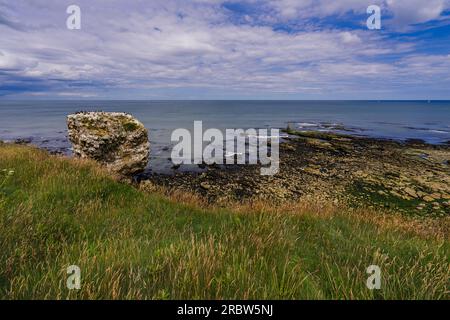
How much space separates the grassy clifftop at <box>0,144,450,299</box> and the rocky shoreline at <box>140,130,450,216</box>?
20.2 feet

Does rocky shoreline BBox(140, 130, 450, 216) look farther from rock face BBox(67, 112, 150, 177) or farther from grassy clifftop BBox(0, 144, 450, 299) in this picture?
grassy clifftop BBox(0, 144, 450, 299)

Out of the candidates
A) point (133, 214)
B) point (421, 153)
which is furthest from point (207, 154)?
point (421, 153)

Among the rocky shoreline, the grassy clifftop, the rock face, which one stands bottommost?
the rocky shoreline

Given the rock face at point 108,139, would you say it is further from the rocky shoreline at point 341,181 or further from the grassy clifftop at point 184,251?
the grassy clifftop at point 184,251

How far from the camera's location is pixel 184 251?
372cm

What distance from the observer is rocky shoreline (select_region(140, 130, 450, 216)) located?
1770 centimetres

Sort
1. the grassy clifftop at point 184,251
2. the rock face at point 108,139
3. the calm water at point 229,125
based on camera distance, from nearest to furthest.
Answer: the grassy clifftop at point 184,251, the rock face at point 108,139, the calm water at point 229,125

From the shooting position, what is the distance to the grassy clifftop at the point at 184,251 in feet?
9.49

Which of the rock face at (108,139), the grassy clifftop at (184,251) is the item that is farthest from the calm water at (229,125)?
the grassy clifftop at (184,251)

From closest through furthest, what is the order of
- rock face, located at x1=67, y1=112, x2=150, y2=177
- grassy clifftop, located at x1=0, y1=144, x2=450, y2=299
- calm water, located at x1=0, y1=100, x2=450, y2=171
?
grassy clifftop, located at x1=0, y1=144, x2=450, y2=299, rock face, located at x1=67, y1=112, x2=150, y2=177, calm water, located at x1=0, y1=100, x2=450, y2=171

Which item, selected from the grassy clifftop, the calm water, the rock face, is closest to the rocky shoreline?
the rock face

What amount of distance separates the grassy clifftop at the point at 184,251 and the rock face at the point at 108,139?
304 inches

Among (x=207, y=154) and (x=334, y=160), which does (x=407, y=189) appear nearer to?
(x=334, y=160)
